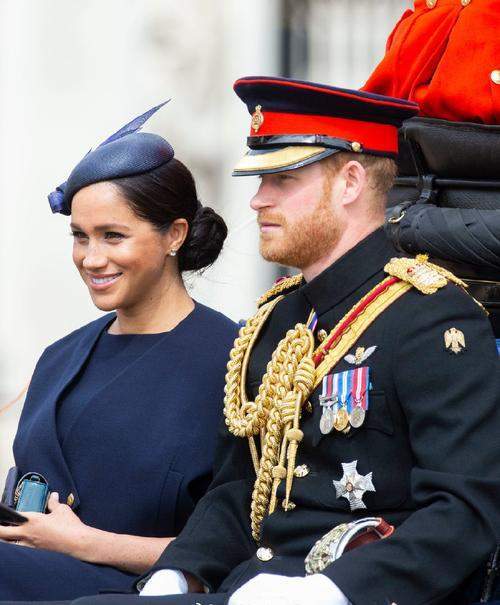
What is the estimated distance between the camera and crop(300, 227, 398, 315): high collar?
10.9ft

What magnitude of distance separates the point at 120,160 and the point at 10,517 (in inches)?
38.7

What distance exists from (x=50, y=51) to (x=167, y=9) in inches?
22.6

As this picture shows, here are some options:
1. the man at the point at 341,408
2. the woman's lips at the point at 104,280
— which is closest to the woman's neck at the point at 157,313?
the woman's lips at the point at 104,280

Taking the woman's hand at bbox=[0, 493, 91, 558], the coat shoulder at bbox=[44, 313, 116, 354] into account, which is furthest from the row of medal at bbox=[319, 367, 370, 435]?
the coat shoulder at bbox=[44, 313, 116, 354]

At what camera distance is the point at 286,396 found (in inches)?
130

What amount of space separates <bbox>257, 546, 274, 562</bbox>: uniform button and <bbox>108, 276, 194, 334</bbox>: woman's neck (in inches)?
36.7

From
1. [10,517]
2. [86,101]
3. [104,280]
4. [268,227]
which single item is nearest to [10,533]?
[10,517]

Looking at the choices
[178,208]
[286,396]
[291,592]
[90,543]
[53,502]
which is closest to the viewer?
[291,592]

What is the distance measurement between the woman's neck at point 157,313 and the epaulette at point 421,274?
91cm

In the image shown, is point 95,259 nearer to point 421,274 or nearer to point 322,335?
point 322,335

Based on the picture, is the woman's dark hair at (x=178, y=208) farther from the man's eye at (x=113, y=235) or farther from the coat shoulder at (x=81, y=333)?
the coat shoulder at (x=81, y=333)

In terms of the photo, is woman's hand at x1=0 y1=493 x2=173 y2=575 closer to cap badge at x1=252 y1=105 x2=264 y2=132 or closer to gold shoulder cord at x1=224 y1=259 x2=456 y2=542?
gold shoulder cord at x1=224 y1=259 x2=456 y2=542

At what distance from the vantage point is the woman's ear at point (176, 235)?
4035 millimetres

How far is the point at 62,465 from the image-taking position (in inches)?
151
